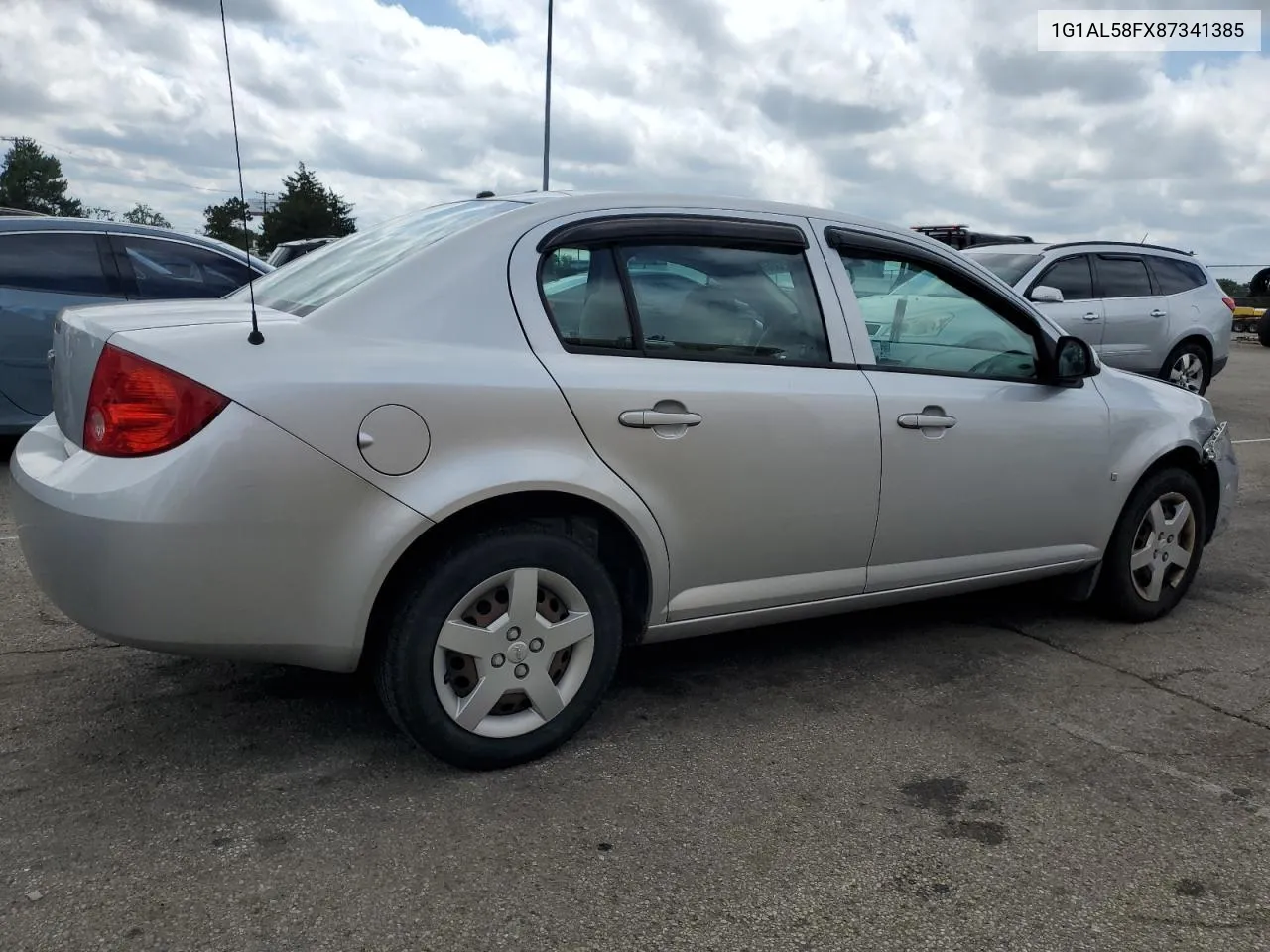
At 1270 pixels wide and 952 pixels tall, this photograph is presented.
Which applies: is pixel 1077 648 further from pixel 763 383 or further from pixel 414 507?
pixel 414 507

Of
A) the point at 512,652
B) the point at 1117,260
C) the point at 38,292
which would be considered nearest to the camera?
the point at 512,652

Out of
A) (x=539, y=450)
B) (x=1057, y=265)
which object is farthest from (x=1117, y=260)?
(x=539, y=450)

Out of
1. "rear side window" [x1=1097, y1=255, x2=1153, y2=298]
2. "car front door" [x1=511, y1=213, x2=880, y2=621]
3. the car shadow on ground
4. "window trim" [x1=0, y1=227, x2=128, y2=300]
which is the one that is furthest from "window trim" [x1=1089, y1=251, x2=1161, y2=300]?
"window trim" [x1=0, y1=227, x2=128, y2=300]

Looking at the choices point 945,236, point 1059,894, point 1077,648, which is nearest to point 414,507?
point 1059,894

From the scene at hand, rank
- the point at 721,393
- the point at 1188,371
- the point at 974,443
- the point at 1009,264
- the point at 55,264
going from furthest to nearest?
1. the point at 1188,371
2. the point at 1009,264
3. the point at 55,264
4. the point at 974,443
5. the point at 721,393

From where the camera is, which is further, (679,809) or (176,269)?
(176,269)

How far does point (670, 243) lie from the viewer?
338cm

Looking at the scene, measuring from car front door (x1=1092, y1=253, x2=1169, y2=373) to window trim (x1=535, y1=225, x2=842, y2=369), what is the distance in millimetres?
7423

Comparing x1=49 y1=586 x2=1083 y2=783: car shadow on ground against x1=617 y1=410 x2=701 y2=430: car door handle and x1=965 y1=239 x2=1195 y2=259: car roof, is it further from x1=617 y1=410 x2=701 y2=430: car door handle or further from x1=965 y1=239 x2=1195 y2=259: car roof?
x1=965 y1=239 x2=1195 y2=259: car roof

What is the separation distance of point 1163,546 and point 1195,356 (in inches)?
293

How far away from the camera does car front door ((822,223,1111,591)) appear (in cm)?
369

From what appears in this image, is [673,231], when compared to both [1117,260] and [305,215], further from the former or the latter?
[305,215]

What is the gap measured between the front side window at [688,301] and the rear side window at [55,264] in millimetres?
5082

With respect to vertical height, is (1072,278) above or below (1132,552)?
above
